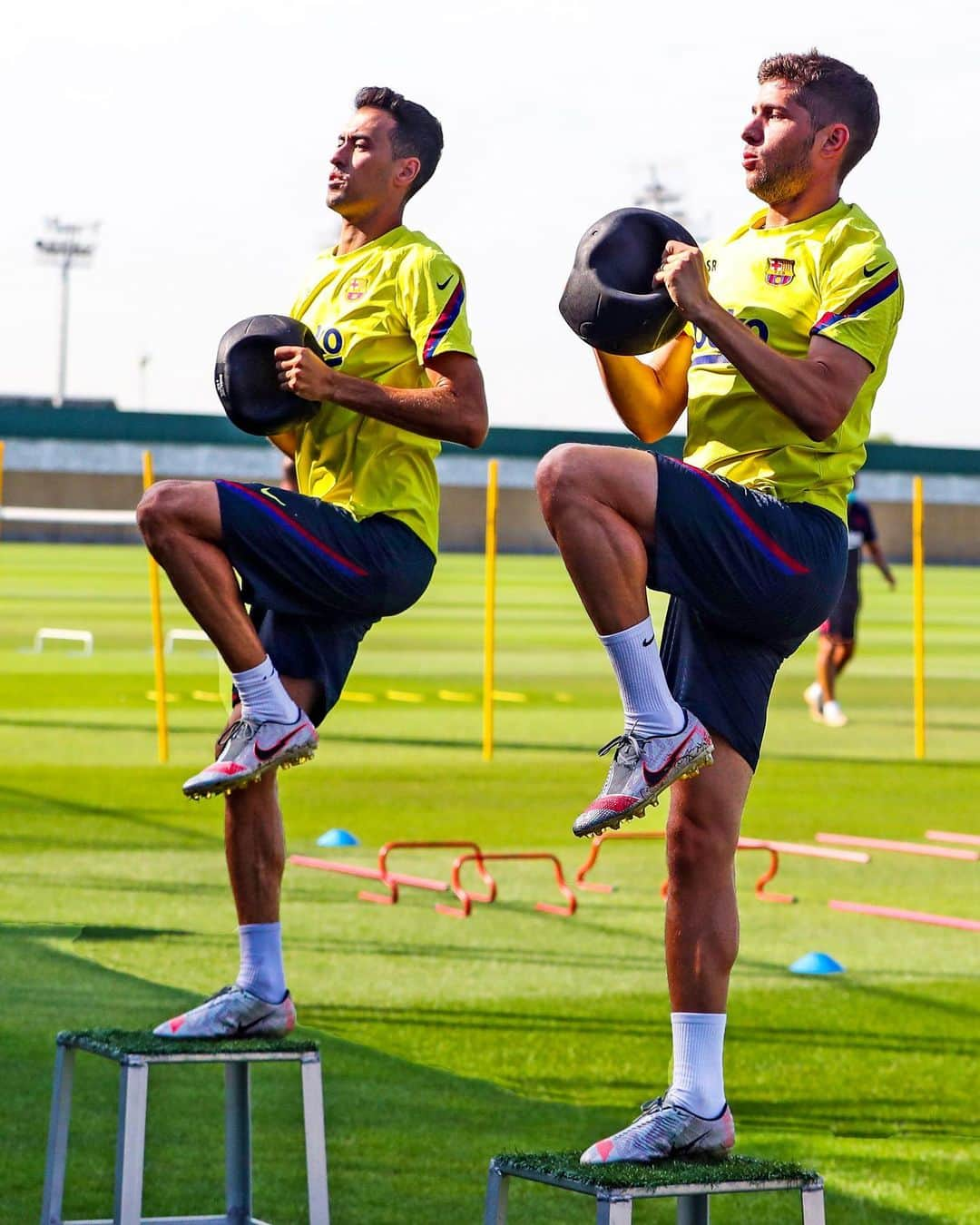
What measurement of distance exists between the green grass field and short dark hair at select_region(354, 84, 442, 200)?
2.52m

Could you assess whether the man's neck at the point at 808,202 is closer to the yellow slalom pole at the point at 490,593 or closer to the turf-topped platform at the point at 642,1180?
the turf-topped platform at the point at 642,1180

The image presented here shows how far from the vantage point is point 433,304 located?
16.0 ft

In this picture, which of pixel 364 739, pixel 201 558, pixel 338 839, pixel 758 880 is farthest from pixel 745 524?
pixel 364 739

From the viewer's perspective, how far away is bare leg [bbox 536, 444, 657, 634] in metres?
3.91

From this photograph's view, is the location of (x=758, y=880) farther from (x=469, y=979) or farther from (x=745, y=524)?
(x=745, y=524)

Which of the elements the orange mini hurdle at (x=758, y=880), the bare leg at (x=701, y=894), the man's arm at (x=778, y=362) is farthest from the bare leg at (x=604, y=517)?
the orange mini hurdle at (x=758, y=880)

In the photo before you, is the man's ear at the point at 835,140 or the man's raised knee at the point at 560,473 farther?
the man's ear at the point at 835,140

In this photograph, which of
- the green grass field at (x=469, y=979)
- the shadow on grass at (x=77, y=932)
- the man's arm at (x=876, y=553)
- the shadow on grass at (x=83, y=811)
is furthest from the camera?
the man's arm at (x=876, y=553)

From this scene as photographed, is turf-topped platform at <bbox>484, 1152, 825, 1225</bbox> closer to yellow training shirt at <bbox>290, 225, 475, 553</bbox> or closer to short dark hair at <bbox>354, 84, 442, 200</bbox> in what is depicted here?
yellow training shirt at <bbox>290, 225, 475, 553</bbox>

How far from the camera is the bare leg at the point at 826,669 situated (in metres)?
16.4

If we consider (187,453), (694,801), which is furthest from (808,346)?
(187,453)

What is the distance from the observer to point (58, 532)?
62.4 m

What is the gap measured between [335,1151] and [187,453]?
140 ft

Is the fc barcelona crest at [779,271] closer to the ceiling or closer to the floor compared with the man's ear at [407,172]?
closer to the floor
